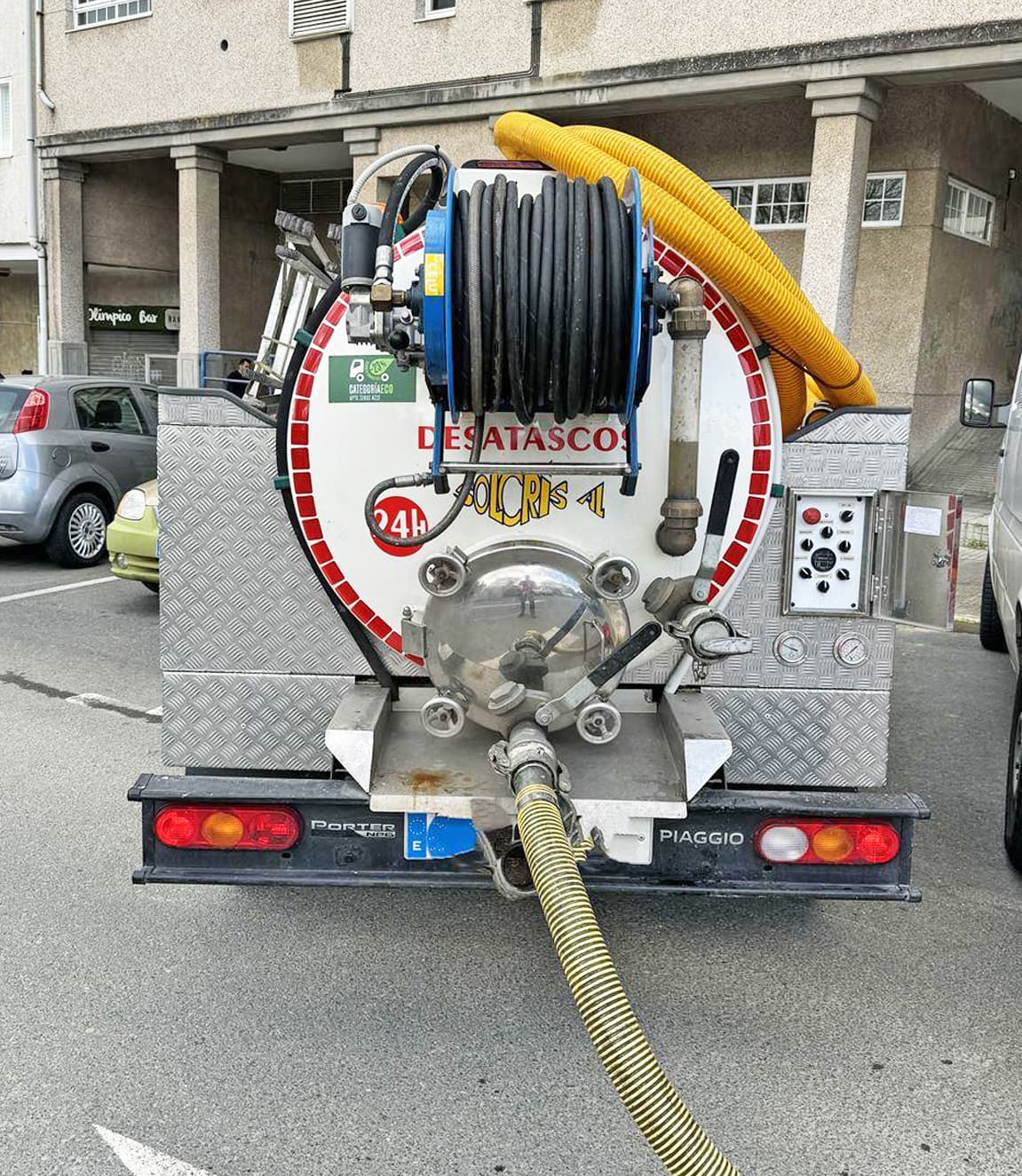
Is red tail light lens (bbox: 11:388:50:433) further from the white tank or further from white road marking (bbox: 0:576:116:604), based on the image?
the white tank

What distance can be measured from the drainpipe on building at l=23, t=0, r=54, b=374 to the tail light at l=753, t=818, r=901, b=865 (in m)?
20.9

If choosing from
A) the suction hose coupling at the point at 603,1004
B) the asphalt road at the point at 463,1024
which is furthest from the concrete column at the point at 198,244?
the suction hose coupling at the point at 603,1004

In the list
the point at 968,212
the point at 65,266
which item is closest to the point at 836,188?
the point at 968,212

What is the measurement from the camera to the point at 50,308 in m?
21.3

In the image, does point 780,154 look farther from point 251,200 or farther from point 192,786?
point 192,786

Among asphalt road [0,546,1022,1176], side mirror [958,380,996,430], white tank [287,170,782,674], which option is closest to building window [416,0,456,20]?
side mirror [958,380,996,430]

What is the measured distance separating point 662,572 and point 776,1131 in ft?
4.81

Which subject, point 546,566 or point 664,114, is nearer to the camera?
point 546,566

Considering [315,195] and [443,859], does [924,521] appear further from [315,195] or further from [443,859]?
[315,195]

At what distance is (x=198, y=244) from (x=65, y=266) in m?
3.90

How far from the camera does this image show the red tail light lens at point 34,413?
416 inches

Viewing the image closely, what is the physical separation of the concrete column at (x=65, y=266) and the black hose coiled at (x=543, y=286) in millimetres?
19672

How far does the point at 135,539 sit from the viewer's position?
340 inches

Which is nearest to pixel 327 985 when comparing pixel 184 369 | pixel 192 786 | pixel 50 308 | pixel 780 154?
pixel 192 786
